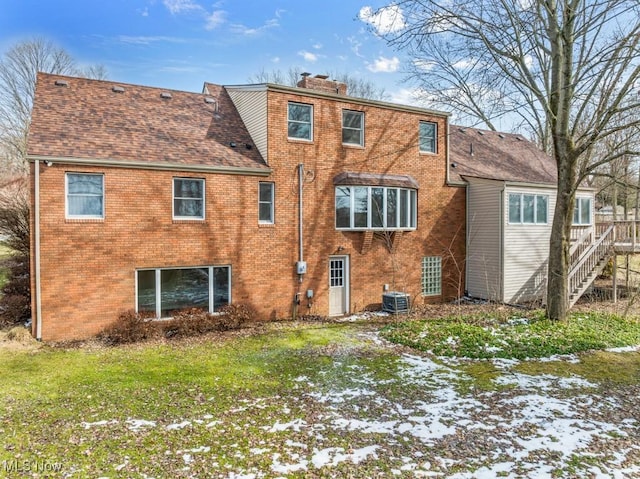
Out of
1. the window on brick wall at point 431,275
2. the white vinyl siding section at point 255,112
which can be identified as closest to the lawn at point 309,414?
the window on brick wall at point 431,275

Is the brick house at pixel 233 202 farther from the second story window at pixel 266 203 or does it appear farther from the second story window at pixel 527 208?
the second story window at pixel 527 208

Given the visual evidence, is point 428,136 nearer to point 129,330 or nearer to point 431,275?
point 431,275

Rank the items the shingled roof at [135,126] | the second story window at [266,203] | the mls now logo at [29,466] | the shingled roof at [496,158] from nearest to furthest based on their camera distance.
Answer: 1. the mls now logo at [29,466]
2. the shingled roof at [135,126]
3. the second story window at [266,203]
4. the shingled roof at [496,158]

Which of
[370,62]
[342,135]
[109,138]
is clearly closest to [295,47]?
[370,62]

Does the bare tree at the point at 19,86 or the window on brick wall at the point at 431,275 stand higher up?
the bare tree at the point at 19,86

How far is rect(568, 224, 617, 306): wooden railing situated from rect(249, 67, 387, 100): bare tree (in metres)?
24.4

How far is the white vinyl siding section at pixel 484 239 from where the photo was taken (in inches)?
660

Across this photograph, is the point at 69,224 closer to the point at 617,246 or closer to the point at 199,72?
the point at 199,72

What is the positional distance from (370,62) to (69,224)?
1110 centimetres

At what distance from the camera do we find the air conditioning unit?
1527 centimetres

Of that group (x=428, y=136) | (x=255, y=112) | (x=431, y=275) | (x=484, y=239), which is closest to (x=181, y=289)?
(x=255, y=112)

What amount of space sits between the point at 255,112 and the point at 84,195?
613cm

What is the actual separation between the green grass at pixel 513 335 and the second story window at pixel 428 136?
707 cm

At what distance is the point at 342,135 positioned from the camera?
15.2 m
